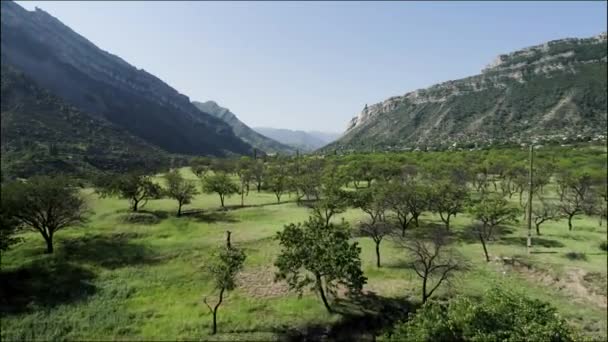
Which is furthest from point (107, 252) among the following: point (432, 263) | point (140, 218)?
point (432, 263)

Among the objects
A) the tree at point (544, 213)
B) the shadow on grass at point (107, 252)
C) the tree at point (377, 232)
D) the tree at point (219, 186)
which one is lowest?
the shadow on grass at point (107, 252)

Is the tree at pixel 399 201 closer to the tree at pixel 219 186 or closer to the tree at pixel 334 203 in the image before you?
the tree at pixel 334 203

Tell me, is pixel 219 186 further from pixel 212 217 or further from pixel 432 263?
pixel 432 263

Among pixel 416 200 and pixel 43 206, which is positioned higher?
pixel 416 200

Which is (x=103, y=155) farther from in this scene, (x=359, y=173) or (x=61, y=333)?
A: (x=61, y=333)

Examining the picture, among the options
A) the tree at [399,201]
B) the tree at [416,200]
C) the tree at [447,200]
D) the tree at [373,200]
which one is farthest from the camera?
the tree at [447,200]

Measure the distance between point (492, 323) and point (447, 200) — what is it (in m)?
35.1

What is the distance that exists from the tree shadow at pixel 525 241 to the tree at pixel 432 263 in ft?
32.6

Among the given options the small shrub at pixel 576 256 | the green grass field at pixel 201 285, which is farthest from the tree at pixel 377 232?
the small shrub at pixel 576 256

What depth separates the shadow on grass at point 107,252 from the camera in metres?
44.2

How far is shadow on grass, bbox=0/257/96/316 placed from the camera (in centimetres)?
3503

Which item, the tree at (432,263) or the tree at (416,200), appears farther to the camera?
the tree at (416,200)

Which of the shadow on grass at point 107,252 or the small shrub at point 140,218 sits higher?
the small shrub at point 140,218

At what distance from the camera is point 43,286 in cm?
3778
